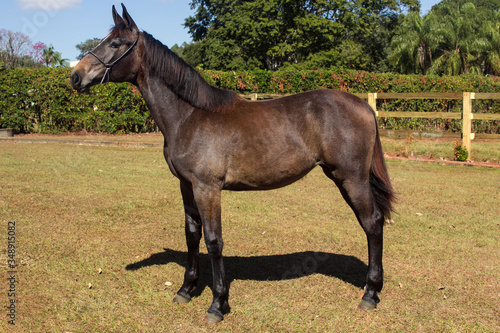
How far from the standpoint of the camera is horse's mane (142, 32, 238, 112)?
13.3ft

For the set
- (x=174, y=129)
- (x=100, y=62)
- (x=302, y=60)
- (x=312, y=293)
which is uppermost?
(x=302, y=60)

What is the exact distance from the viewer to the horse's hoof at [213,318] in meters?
3.81

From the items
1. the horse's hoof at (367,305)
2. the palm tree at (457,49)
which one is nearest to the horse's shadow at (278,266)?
the horse's hoof at (367,305)

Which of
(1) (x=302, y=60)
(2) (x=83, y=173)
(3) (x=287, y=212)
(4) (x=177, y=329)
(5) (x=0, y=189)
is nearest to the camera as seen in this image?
(4) (x=177, y=329)

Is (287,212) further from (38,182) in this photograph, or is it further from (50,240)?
(38,182)

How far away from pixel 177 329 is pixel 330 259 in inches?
91.2

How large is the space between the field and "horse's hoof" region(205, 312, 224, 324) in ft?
0.22

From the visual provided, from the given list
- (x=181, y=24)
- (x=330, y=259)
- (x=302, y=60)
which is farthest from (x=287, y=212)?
(x=181, y=24)

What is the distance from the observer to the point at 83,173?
10.5 m

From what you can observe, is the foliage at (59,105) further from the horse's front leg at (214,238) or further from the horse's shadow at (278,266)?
the horse's front leg at (214,238)

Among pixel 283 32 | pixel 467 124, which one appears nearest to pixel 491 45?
pixel 283 32

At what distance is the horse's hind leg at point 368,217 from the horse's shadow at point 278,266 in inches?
15.0

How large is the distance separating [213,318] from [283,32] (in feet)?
123

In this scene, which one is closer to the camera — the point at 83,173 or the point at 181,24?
the point at 83,173
